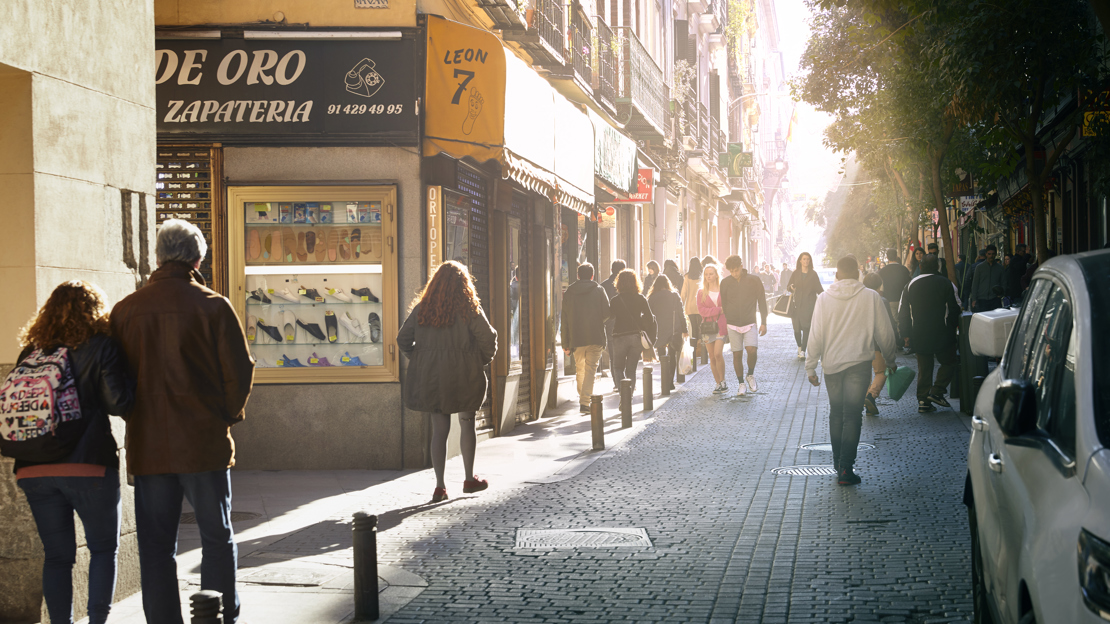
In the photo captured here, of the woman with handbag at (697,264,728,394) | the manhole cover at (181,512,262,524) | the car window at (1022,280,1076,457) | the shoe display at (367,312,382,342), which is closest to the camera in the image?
the car window at (1022,280,1076,457)

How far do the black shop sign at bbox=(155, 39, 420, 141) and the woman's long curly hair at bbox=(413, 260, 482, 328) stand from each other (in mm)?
1971

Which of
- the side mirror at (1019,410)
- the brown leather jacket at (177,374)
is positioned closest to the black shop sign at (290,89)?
the brown leather jacket at (177,374)

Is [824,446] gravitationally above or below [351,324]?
below

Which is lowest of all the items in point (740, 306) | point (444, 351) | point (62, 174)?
point (444, 351)

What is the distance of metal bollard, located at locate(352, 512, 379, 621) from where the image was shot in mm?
5477

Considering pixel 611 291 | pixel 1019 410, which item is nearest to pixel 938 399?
pixel 611 291

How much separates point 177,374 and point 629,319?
1037 centimetres

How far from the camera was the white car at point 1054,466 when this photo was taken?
2697 mm

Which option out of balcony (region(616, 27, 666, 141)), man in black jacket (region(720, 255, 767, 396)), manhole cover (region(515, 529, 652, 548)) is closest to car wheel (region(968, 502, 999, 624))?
manhole cover (region(515, 529, 652, 548))

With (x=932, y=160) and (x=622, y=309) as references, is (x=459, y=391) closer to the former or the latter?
(x=622, y=309)

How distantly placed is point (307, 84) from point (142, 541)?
6.20 meters

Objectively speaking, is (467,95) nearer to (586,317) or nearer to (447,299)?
(447,299)

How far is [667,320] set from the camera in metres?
16.9

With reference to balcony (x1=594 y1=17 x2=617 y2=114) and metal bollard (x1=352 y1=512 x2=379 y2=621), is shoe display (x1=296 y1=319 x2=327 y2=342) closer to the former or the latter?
metal bollard (x1=352 y1=512 x2=379 y2=621)
